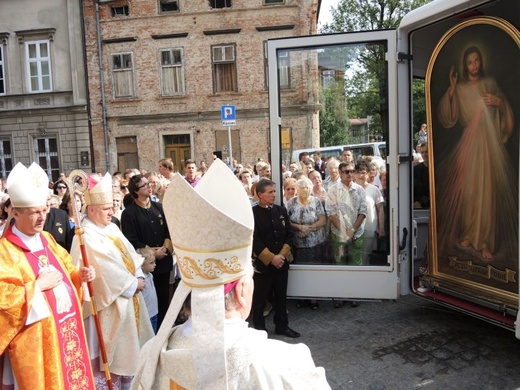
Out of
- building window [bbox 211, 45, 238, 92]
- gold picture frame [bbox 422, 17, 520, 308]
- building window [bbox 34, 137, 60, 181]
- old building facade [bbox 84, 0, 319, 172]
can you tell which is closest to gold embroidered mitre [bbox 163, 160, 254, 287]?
gold picture frame [bbox 422, 17, 520, 308]

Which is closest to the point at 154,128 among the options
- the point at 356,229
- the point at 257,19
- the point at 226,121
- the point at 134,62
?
the point at 134,62

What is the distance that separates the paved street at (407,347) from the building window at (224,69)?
1631 centimetres

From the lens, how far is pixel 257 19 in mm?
20312

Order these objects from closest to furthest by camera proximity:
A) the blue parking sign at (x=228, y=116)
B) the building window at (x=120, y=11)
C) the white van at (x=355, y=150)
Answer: the white van at (x=355, y=150), the blue parking sign at (x=228, y=116), the building window at (x=120, y=11)

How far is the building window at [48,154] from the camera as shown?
73.2 feet

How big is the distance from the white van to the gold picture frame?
658 millimetres

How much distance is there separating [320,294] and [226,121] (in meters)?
6.03

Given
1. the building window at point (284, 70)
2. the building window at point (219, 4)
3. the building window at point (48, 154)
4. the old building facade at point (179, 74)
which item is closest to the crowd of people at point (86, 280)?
the building window at point (284, 70)

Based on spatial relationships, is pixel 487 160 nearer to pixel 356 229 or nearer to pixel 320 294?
pixel 356 229

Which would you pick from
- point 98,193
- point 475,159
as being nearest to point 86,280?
point 98,193

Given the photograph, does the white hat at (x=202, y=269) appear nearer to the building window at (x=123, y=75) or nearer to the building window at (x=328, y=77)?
the building window at (x=328, y=77)

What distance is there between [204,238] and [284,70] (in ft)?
12.6

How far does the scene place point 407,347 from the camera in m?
4.61

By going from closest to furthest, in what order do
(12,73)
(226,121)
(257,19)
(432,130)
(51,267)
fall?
1. (51,267)
2. (432,130)
3. (226,121)
4. (257,19)
5. (12,73)
